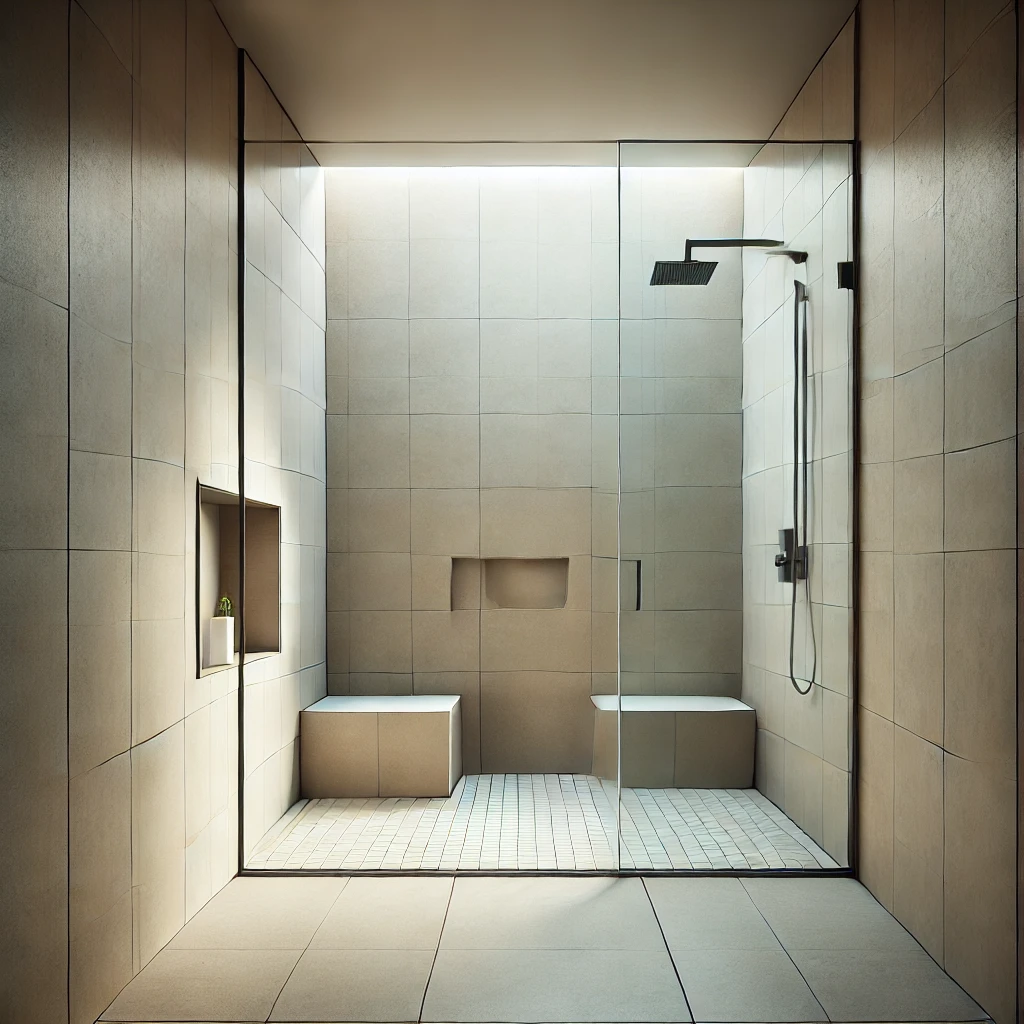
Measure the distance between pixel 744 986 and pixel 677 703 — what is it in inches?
37.6

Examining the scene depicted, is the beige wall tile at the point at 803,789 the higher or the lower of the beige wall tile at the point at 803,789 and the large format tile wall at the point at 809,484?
the lower

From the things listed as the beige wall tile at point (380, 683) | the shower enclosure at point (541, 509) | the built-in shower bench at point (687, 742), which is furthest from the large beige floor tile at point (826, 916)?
the beige wall tile at point (380, 683)

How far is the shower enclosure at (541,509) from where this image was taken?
3.17 metres

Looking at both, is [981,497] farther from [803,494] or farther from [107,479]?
[107,479]

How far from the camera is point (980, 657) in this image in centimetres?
227

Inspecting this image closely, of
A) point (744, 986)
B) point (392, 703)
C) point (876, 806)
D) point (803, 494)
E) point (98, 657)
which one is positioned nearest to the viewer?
point (98, 657)

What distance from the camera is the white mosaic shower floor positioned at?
10.3ft

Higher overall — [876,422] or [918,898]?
[876,422]

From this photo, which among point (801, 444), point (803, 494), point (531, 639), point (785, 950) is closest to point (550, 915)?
point (785, 950)

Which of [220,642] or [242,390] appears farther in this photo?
[242,390]

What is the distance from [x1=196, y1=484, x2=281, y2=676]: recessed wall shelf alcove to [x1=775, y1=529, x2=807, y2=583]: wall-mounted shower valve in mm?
1770

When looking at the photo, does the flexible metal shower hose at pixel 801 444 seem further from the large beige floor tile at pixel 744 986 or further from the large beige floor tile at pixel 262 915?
the large beige floor tile at pixel 262 915

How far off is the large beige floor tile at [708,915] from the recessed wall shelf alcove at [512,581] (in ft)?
6.12

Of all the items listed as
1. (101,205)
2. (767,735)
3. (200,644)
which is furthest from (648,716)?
(101,205)
